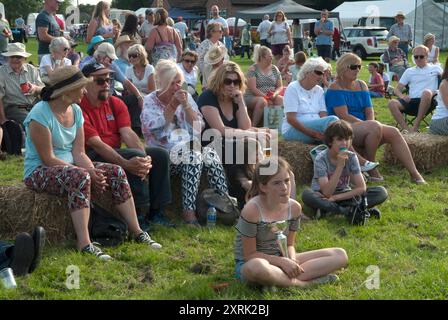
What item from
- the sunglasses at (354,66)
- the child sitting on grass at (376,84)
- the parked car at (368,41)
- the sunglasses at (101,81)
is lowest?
the parked car at (368,41)

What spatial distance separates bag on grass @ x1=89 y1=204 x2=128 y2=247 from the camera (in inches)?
217

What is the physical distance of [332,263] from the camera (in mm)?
4645

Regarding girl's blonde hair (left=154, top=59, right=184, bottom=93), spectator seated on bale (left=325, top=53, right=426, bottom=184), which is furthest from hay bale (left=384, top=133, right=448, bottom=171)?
girl's blonde hair (left=154, top=59, right=184, bottom=93)

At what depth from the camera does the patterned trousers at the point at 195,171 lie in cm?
625

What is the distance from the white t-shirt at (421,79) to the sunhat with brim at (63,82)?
22.6 feet

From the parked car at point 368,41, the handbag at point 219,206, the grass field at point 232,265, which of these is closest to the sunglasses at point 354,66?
the grass field at point 232,265

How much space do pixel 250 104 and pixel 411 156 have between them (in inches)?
101

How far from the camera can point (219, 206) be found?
243 inches

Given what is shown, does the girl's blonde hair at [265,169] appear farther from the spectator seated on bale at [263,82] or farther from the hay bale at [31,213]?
the spectator seated on bale at [263,82]

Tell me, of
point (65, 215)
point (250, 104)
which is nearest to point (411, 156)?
point (250, 104)

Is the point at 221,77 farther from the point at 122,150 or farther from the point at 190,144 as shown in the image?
the point at 122,150

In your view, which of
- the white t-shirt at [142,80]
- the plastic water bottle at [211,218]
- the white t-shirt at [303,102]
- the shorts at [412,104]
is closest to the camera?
the plastic water bottle at [211,218]

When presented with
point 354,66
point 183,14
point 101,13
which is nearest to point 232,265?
point 354,66

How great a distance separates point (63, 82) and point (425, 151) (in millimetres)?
4932
